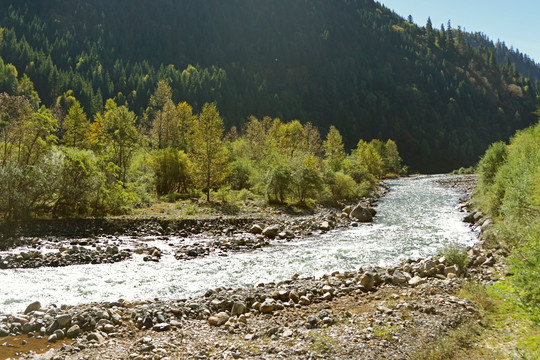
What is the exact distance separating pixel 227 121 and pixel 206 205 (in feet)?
371

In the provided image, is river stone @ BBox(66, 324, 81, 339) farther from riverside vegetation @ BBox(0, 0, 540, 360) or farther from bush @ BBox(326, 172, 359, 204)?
bush @ BBox(326, 172, 359, 204)

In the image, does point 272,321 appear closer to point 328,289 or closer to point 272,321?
point 272,321

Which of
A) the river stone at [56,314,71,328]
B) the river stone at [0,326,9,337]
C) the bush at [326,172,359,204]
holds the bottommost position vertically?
the river stone at [0,326,9,337]

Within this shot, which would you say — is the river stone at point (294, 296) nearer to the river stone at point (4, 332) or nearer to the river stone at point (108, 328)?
the river stone at point (108, 328)

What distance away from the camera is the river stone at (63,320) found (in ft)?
35.8

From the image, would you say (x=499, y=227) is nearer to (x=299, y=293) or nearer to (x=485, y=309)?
(x=485, y=309)

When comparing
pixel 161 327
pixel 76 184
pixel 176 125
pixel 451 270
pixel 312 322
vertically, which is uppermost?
pixel 176 125

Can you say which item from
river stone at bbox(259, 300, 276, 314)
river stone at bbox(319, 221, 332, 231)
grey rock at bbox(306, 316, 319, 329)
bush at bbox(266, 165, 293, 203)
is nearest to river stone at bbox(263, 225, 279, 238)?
river stone at bbox(319, 221, 332, 231)

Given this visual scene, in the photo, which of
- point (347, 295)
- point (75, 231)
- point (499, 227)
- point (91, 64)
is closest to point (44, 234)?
point (75, 231)

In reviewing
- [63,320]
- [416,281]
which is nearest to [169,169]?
[63,320]

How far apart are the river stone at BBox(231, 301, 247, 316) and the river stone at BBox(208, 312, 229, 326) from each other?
0.52 meters

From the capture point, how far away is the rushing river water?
14.4m

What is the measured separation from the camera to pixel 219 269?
715 inches

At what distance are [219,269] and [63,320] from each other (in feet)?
27.1
